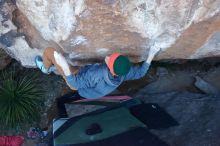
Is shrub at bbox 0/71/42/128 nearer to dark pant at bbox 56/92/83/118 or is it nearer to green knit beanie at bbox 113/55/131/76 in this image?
dark pant at bbox 56/92/83/118

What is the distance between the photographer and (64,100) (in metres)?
5.89

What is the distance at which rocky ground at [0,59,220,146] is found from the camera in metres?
5.54

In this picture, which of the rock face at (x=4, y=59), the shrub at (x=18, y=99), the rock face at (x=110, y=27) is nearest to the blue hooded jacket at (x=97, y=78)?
the rock face at (x=110, y=27)

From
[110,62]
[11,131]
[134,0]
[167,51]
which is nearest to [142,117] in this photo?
[167,51]

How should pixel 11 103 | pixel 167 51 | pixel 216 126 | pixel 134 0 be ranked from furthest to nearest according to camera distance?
pixel 11 103
pixel 216 126
pixel 167 51
pixel 134 0

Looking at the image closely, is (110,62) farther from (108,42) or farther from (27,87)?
(27,87)

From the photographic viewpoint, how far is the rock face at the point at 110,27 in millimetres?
4035

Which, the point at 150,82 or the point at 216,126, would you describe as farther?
the point at 150,82

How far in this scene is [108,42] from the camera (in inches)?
177

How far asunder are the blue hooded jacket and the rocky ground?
801mm

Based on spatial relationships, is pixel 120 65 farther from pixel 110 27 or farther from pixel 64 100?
pixel 64 100

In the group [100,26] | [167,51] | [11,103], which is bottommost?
[11,103]

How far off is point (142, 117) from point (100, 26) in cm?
133

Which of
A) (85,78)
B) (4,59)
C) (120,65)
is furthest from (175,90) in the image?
(4,59)
